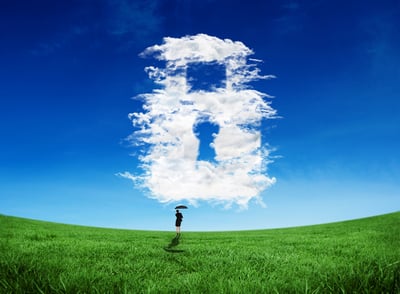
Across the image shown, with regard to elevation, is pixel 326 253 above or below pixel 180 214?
below

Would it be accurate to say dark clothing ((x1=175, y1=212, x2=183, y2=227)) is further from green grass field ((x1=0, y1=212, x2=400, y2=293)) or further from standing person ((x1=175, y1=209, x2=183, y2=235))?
green grass field ((x1=0, y1=212, x2=400, y2=293))

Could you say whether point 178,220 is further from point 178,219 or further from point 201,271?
point 201,271

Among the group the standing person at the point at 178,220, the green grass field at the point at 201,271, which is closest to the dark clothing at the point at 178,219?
the standing person at the point at 178,220

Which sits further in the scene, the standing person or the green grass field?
the standing person

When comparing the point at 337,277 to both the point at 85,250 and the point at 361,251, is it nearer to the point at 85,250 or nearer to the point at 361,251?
the point at 361,251

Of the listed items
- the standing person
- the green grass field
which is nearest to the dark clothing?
the standing person

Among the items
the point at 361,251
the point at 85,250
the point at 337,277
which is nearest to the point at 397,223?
the point at 361,251

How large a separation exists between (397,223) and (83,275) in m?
23.9

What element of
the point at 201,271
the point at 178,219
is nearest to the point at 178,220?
the point at 178,219

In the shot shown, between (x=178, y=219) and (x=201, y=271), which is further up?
(x=178, y=219)

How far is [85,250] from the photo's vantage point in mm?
13406

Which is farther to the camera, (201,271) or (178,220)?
(178,220)

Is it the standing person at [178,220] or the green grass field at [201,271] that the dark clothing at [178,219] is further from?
the green grass field at [201,271]

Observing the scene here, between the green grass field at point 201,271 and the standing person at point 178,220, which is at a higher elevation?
the standing person at point 178,220
